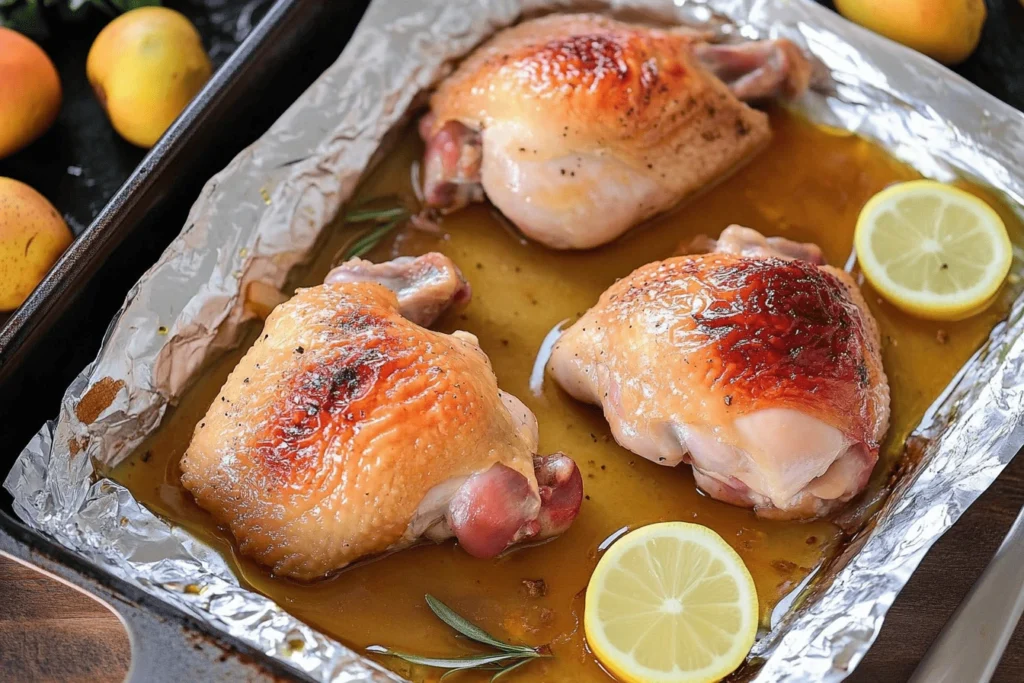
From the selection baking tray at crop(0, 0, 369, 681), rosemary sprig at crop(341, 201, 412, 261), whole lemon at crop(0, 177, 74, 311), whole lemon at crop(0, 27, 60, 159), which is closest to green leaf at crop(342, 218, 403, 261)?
rosemary sprig at crop(341, 201, 412, 261)

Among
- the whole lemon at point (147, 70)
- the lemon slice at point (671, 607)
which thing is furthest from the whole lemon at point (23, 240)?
the lemon slice at point (671, 607)

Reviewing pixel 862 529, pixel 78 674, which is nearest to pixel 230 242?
pixel 78 674

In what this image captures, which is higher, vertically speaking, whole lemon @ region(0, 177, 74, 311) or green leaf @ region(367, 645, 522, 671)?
whole lemon @ region(0, 177, 74, 311)

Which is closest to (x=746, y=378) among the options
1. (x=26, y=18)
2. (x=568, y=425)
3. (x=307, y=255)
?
(x=568, y=425)

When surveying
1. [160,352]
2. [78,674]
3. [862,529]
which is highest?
[160,352]

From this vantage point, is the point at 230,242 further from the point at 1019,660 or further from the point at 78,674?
the point at 1019,660

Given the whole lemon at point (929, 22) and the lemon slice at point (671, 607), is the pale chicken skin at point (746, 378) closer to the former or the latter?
the lemon slice at point (671, 607)

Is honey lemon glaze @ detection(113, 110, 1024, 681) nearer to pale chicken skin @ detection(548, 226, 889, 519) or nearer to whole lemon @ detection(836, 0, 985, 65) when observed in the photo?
pale chicken skin @ detection(548, 226, 889, 519)

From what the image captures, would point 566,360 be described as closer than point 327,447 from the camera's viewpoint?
No
